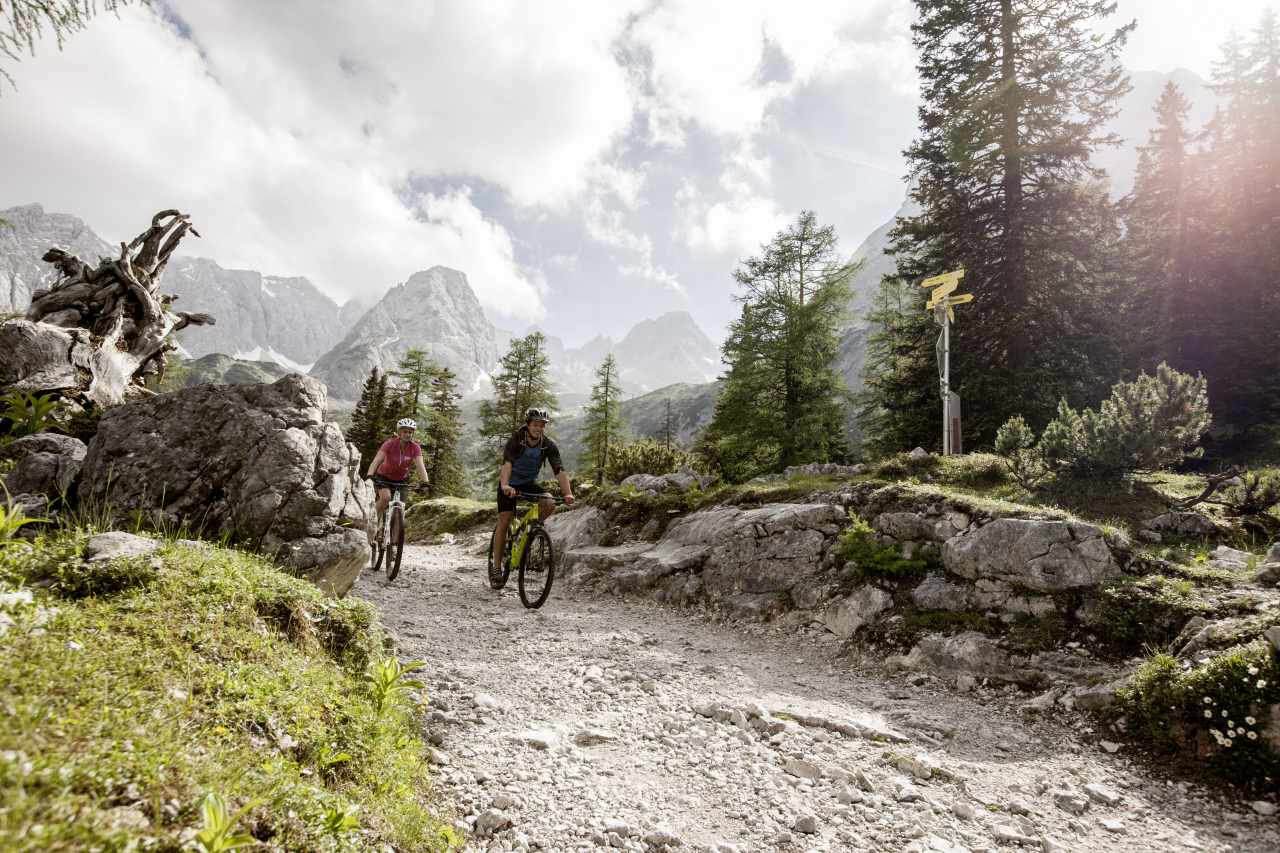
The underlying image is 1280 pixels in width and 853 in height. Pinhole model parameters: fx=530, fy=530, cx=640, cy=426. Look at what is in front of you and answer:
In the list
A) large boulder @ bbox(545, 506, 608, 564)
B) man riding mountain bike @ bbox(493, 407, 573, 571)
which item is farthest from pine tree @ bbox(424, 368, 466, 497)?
man riding mountain bike @ bbox(493, 407, 573, 571)

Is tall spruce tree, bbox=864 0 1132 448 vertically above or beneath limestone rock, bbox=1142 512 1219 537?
above

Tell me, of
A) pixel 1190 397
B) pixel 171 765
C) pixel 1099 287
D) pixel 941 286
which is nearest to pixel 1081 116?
pixel 1099 287

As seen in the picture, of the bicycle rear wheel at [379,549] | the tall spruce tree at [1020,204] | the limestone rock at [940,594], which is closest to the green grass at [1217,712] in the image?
the limestone rock at [940,594]

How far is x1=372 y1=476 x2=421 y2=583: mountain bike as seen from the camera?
33.3ft

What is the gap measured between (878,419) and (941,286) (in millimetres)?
9374

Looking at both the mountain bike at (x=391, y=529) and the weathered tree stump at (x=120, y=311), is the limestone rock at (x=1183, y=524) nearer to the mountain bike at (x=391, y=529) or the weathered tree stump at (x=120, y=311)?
the mountain bike at (x=391, y=529)

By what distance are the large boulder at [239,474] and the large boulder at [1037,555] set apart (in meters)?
8.14

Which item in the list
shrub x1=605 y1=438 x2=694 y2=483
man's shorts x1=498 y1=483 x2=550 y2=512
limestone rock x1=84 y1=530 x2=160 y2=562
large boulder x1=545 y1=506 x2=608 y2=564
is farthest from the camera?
shrub x1=605 y1=438 x2=694 y2=483

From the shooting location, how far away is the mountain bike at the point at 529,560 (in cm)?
883

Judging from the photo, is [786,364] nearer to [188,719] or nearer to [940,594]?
[940,594]

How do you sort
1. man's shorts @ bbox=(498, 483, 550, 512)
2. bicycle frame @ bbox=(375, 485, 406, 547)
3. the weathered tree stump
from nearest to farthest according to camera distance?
man's shorts @ bbox=(498, 483, 550, 512), bicycle frame @ bbox=(375, 485, 406, 547), the weathered tree stump

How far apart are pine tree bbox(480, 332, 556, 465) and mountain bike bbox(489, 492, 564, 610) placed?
32456 millimetres

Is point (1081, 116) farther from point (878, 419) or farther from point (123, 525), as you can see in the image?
point (123, 525)

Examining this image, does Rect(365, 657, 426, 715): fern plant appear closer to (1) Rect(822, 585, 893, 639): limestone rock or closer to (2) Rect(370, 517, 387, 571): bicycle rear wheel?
(1) Rect(822, 585, 893, 639): limestone rock
